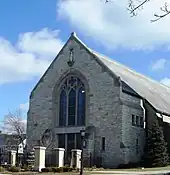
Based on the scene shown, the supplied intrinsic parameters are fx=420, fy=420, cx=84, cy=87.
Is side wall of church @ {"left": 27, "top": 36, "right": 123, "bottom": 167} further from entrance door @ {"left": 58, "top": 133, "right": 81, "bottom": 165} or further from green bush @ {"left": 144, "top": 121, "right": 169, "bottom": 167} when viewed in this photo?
green bush @ {"left": 144, "top": 121, "right": 169, "bottom": 167}

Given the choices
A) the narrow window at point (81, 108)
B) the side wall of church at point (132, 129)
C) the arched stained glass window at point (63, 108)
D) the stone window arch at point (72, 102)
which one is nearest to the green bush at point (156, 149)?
the side wall of church at point (132, 129)

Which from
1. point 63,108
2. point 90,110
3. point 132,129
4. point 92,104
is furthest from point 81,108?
point 132,129

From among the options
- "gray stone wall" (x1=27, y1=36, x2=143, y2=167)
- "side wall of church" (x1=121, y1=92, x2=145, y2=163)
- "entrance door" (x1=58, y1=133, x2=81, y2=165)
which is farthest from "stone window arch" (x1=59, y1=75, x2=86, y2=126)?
"side wall of church" (x1=121, y1=92, x2=145, y2=163)

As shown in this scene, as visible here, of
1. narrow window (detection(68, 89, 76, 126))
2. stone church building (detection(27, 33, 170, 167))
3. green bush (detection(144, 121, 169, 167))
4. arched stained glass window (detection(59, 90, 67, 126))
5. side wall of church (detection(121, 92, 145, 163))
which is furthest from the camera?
arched stained glass window (detection(59, 90, 67, 126))

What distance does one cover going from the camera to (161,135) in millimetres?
43062

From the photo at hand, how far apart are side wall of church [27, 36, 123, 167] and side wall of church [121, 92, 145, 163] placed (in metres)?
0.67

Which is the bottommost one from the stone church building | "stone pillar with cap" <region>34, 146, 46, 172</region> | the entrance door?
"stone pillar with cap" <region>34, 146, 46, 172</region>

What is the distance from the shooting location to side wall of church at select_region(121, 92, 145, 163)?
144 ft

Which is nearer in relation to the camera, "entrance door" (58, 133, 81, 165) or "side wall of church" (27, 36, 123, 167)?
"side wall of church" (27, 36, 123, 167)

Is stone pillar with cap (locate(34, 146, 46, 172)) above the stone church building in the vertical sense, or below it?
below

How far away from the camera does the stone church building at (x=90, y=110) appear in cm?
4434

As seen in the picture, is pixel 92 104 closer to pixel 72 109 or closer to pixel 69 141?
pixel 72 109

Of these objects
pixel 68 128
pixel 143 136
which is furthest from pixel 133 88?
pixel 68 128

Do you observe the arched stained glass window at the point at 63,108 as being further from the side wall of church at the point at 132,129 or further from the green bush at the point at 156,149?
the green bush at the point at 156,149
